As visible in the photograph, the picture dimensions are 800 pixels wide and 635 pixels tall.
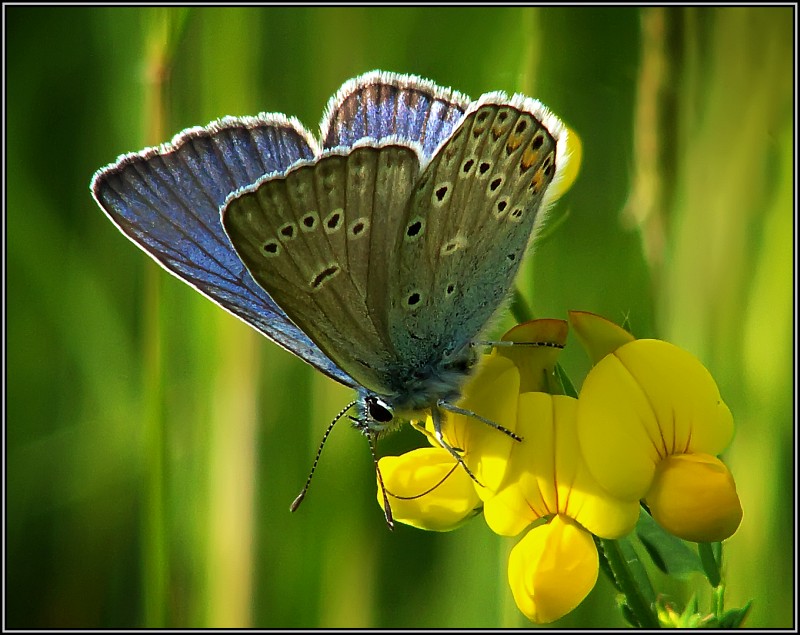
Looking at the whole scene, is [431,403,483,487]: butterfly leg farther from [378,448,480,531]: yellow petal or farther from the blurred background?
the blurred background

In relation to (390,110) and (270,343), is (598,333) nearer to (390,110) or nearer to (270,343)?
(390,110)

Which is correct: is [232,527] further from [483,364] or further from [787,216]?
[787,216]

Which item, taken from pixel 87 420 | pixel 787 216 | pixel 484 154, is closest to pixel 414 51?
pixel 484 154

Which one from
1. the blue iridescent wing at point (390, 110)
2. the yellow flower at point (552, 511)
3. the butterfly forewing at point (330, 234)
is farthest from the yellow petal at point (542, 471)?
the blue iridescent wing at point (390, 110)

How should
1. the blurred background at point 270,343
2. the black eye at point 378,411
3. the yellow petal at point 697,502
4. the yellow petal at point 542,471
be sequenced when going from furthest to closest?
the blurred background at point 270,343, the black eye at point 378,411, the yellow petal at point 542,471, the yellow petal at point 697,502

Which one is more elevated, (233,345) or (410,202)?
(410,202)

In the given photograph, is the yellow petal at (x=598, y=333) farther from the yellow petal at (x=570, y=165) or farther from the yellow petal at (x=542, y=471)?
the yellow petal at (x=570, y=165)

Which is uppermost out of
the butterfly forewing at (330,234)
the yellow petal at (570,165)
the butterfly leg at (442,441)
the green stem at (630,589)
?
the yellow petal at (570,165)

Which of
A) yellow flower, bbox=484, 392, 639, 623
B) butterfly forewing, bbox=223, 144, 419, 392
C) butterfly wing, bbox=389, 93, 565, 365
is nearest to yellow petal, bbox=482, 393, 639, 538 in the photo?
yellow flower, bbox=484, 392, 639, 623

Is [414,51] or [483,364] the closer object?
[483,364]
